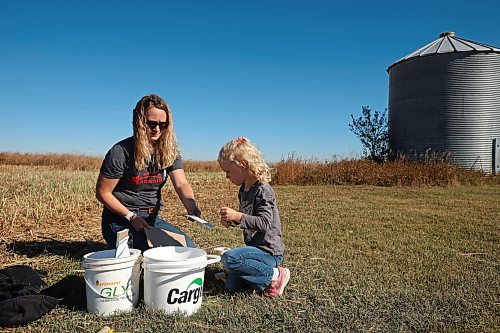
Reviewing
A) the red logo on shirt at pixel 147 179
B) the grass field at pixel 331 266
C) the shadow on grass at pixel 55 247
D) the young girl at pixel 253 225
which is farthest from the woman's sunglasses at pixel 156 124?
the shadow on grass at pixel 55 247

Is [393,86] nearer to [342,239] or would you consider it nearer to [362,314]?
[342,239]

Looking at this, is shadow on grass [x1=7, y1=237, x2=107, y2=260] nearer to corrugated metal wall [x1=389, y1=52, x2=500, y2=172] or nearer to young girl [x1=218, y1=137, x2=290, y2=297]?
young girl [x1=218, y1=137, x2=290, y2=297]

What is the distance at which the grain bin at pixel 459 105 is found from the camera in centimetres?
1441

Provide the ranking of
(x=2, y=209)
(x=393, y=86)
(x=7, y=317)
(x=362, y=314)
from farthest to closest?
(x=393, y=86), (x=2, y=209), (x=362, y=314), (x=7, y=317)

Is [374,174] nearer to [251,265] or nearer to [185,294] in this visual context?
[251,265]

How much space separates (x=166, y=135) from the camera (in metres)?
3.71

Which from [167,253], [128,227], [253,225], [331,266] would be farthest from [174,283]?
[331,266]

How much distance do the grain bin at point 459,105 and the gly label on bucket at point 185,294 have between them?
14.2 m

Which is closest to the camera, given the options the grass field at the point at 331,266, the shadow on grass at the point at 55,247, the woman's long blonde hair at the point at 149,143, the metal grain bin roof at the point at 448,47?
the grass field at the point at 331,266

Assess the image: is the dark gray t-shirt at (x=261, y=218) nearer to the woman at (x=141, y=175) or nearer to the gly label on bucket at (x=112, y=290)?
the woman at (x=141, y=175)

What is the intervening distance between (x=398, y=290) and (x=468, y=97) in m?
13.8

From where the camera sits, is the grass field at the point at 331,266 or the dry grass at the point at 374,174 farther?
the dry grass at the point at 374,174

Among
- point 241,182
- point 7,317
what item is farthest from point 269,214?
point 7,317

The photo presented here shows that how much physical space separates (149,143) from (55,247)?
1978 millimetres
